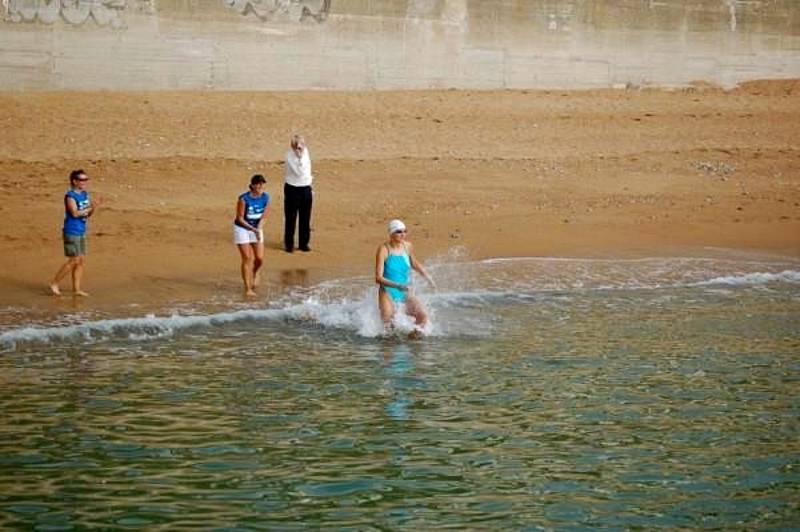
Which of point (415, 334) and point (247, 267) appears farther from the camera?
point (247, 267)

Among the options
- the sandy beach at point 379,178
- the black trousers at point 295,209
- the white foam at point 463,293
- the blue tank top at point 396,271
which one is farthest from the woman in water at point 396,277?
the black trousers at point 295,209

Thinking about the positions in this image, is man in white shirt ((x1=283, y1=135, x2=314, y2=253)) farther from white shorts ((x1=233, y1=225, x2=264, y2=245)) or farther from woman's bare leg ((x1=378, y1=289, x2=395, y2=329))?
woman's bare leg ((x1=378, y1=289, x2=395, y2=329))

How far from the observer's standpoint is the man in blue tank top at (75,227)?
15344 millimetres

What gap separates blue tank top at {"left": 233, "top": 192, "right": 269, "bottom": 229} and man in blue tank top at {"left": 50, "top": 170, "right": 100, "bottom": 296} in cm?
172

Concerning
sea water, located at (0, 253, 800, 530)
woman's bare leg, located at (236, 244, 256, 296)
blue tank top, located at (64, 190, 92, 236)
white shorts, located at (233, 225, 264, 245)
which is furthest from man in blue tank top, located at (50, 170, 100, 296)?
woman's bare leg, located at (236, 244, 256, 296)

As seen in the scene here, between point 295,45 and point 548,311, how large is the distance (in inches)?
400

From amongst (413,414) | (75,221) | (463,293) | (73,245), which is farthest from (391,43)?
(413,414)

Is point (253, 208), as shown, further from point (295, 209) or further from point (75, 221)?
point (75, 221)

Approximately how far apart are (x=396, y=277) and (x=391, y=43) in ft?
36.1

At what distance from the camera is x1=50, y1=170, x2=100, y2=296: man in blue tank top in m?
15.3

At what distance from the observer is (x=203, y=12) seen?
23391 mm

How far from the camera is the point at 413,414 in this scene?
36.0 ft

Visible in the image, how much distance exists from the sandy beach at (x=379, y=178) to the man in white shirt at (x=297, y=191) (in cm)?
41

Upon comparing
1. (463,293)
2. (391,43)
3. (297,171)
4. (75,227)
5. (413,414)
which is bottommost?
(463,293)
